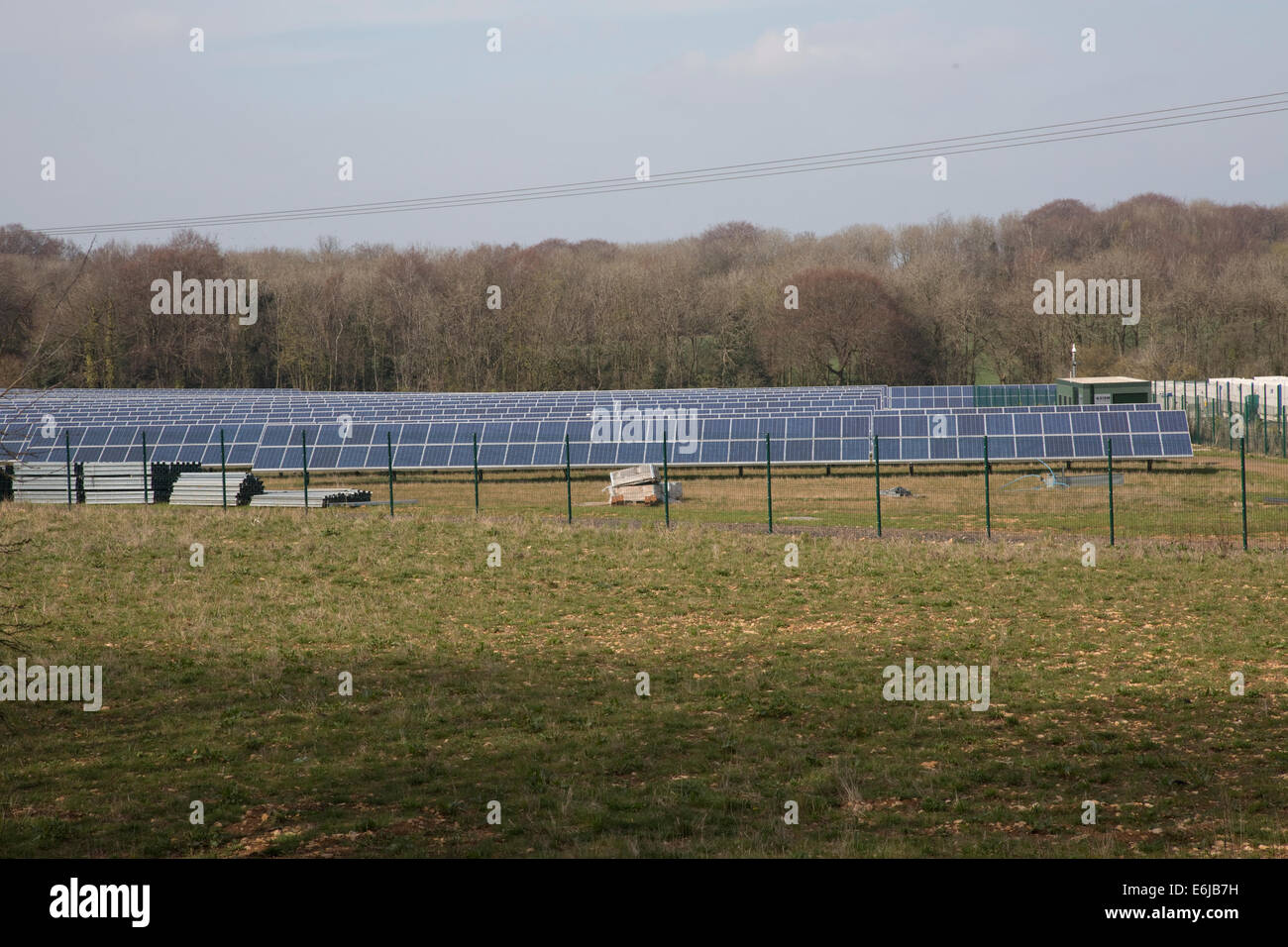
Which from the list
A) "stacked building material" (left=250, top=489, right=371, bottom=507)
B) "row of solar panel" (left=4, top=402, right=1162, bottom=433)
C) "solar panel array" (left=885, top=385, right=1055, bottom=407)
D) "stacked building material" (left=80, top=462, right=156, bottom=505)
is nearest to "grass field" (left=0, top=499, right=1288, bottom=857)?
"stacked building material" (left=250, top=489, right=371, bottom=507)

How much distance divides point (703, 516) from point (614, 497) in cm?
389

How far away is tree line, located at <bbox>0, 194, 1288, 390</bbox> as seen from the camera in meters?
74.4

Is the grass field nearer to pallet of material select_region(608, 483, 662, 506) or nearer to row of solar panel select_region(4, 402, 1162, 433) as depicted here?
pallet of material select_region(608, 483, 662, 506)

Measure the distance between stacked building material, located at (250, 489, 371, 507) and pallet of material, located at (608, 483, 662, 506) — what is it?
6702 millimetres

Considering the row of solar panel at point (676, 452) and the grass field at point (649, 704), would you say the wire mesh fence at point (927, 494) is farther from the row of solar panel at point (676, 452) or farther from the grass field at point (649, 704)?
the grass field at point (649, 704)

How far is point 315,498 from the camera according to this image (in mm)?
29969

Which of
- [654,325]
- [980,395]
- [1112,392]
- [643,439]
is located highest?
[654,325]

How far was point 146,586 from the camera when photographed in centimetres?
1841

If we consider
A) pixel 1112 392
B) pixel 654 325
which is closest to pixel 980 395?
pixel 1112 392

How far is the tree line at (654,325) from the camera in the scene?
74375 mm

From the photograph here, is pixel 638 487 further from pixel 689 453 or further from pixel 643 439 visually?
pixel 643 439

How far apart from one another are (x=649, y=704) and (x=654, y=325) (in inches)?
2713
